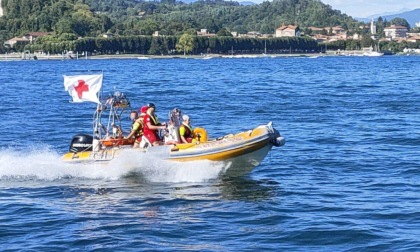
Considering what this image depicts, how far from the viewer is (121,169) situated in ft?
69.4

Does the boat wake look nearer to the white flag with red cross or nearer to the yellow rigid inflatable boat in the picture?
the yellow rigid inflatable boat

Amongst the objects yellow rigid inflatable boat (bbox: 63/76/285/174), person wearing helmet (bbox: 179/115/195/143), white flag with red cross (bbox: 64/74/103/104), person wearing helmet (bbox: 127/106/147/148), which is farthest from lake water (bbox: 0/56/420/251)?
white flag with red cross (bbox: 64/74/103/104)

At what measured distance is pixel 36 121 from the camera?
37719 mm

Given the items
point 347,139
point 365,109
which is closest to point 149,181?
point 347,139

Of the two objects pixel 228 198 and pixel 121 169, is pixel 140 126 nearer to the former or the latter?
pixel 121 169

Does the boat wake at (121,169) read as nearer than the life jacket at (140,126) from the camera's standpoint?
Yes

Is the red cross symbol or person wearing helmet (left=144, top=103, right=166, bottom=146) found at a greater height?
the red cross symbol

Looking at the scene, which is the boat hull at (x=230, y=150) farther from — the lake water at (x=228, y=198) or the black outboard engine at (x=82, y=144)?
the black outboard engine at (x=82, y=144)

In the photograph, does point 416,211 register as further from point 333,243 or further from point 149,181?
point 149,181

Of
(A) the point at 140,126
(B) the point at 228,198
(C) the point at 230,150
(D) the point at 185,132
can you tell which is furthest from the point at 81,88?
(B) the point at 228,198

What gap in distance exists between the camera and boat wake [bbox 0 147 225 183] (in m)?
20.7


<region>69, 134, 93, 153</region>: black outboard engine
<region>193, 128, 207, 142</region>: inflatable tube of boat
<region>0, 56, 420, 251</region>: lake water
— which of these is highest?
<region>193, 128, 207, 142</region>: inflatable tube of boat

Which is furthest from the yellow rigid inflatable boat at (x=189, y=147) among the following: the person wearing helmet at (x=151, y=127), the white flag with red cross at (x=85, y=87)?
the white flag with red cross at (x=85, y=87)

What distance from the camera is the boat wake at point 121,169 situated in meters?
20.7
